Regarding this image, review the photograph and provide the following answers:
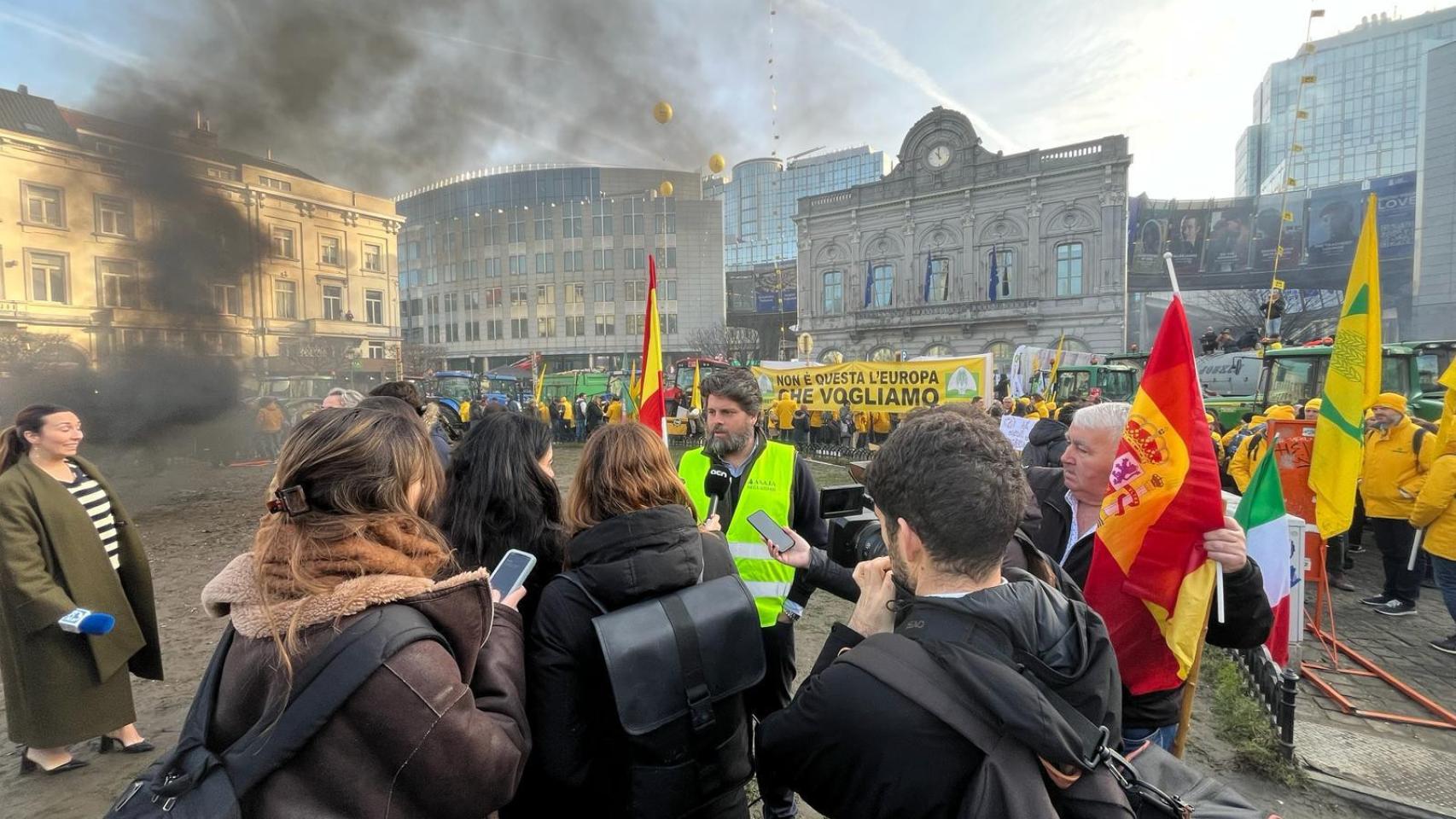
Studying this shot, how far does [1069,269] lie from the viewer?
35031 mm

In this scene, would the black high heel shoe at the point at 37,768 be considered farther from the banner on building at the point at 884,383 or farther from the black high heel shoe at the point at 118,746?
the banner on building at the point at 884,383

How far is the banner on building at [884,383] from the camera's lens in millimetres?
12773

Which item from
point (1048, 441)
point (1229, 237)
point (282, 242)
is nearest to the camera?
point (1048, 441)

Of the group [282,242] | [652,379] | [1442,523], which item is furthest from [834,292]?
[652,379]

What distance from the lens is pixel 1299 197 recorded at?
128 feet

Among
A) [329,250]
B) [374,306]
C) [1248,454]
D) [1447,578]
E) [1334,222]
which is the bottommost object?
[1447,578]

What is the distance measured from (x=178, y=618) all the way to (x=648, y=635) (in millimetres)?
6597

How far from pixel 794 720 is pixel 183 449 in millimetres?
15598

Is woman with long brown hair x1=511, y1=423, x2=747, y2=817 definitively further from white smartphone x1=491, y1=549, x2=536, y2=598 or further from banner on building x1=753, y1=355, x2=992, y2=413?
banner on building x1=753, y1=355, x2=992, y2=413

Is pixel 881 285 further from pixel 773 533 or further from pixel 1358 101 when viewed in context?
pixel 773 533

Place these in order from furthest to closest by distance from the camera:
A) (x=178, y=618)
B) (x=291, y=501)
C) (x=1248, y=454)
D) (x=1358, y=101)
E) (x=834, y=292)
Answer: (x=1358, y=101) → (x=834, y=292) → (x=1248, y=454) → (x=178, y=618) → (x=291, y=501)

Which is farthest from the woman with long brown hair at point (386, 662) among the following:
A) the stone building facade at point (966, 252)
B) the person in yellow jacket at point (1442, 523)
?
the stone building facade at point (966, 252)

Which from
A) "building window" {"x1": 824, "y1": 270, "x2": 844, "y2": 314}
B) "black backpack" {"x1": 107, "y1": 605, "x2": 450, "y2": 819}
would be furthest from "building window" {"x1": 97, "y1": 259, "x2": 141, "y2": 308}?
"building window" {"x1": 824, "y1": 270, "x2": 844, "y2": 314}

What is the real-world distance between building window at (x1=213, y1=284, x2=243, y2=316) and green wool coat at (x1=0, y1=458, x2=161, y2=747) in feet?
27.7
